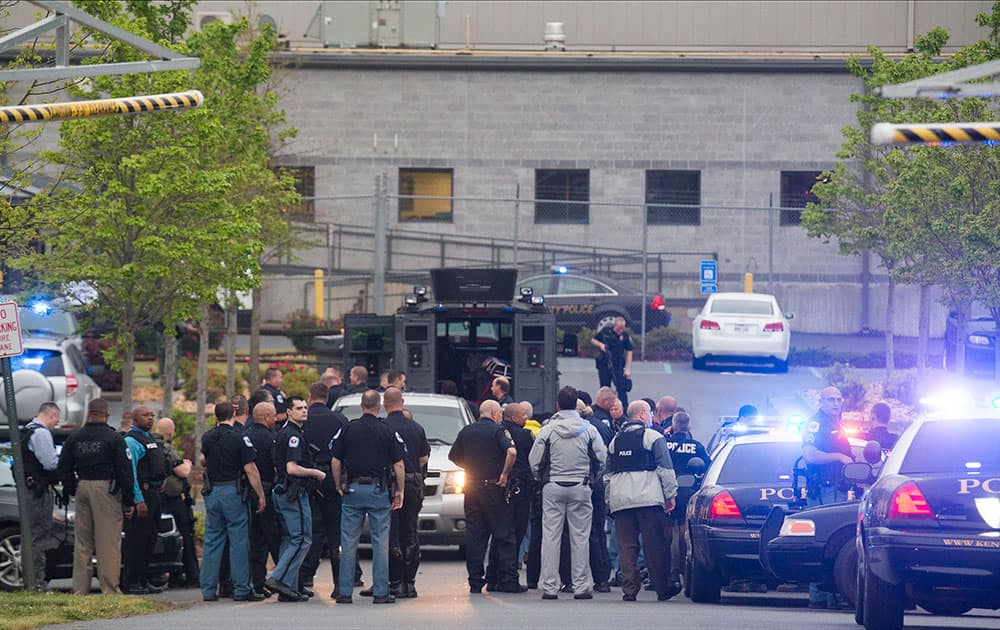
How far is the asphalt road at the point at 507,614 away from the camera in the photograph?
12.8 metres

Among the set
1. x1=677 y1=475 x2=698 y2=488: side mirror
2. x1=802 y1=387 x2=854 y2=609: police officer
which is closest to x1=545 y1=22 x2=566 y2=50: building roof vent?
x1=677 y1=475 x2=698 y2=488: side mirror

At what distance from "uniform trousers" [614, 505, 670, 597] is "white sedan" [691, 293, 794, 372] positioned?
16901 millimetres

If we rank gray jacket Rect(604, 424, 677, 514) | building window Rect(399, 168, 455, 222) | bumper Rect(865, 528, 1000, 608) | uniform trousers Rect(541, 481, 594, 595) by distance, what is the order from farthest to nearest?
building window Rect(399, 168, 455, 222) → uniform trousers Rect(541, 481, 594, 595) → gray jacket Rect(604, 424, 677, 514) → bumper Rect(865, 528, 1000, 608)

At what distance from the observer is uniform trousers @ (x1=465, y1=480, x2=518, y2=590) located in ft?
52.0

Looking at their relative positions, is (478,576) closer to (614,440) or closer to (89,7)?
(614,440)

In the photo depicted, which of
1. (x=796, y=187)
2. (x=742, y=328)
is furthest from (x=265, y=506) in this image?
(x=796, y=187)

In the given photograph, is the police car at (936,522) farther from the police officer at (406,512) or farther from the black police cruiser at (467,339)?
the black police cruiser at (467,339)

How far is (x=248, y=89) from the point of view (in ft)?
82.7

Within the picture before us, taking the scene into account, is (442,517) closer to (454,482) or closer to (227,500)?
(454,482)

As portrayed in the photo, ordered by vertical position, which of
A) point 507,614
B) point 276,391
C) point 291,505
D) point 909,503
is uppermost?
point 276,391

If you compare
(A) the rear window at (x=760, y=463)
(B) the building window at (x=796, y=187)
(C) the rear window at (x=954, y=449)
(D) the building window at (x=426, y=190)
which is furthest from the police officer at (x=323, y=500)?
(B) the building window at (x=796, y=187)

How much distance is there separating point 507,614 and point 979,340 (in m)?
16.3

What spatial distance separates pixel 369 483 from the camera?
49.3ft

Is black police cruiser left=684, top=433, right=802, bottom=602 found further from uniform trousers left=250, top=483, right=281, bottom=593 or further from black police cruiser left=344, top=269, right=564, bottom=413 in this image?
black police cruiser left=344, top=269, right=564, bottom=413
